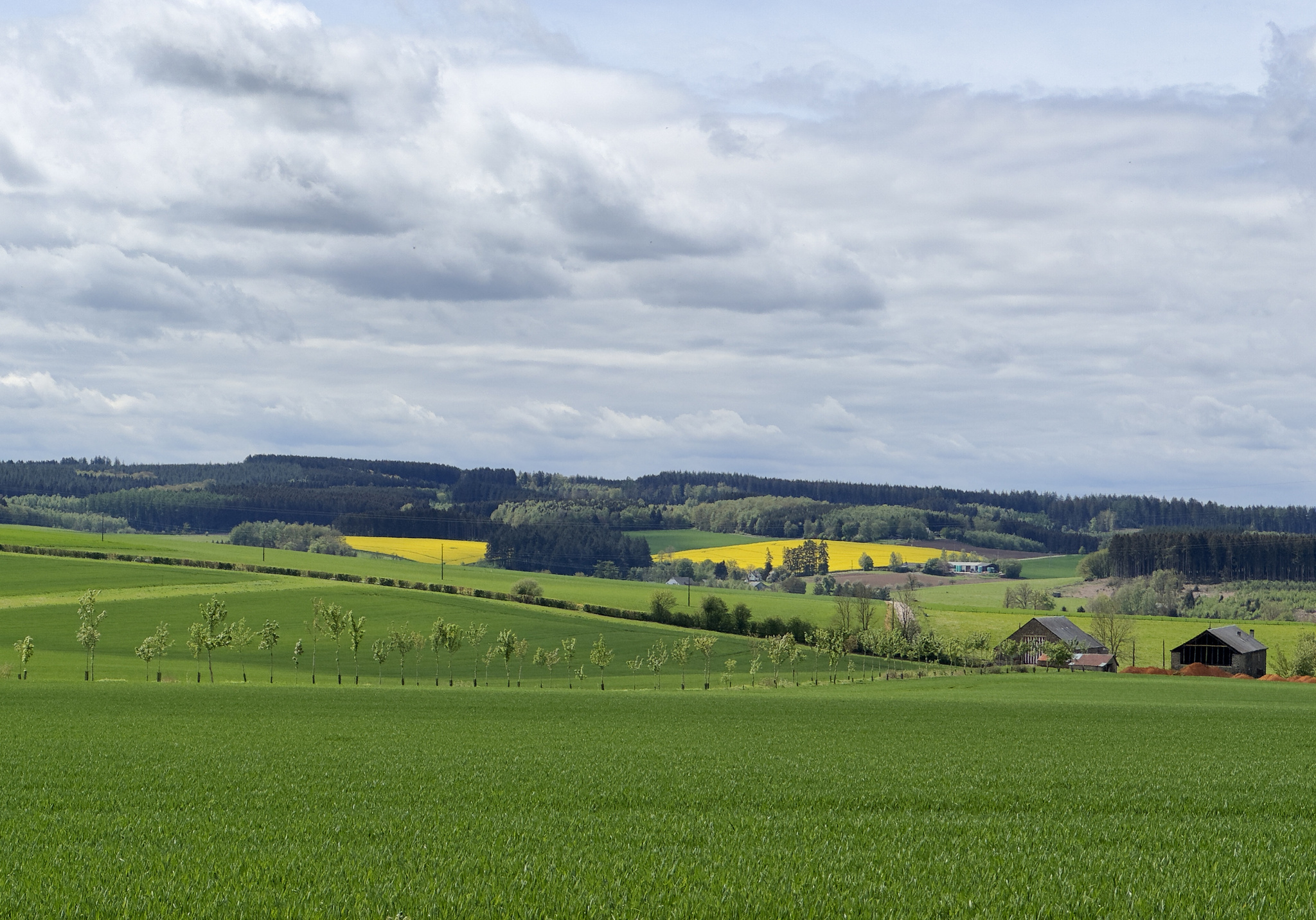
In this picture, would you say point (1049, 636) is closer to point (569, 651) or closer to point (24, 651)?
point (569, 651)

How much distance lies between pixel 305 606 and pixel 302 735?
98309 millimetres

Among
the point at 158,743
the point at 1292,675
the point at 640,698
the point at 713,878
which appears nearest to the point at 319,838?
the point at 713,878

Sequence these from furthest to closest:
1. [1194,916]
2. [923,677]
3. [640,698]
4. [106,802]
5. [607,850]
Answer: [923,677]
[640,698]
[106,802]
[607,850]
[1194,916]

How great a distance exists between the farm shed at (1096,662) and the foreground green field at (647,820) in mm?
106848

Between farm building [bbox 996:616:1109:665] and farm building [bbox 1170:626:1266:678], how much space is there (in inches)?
478

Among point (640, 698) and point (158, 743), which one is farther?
point (640, 698)

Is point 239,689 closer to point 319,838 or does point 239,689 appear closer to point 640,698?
point 640,698

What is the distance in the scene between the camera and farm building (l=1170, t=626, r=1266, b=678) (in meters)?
136

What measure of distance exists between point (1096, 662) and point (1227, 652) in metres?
17.1

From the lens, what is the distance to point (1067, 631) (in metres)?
152

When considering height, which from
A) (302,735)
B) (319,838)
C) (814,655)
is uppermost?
(319,838)

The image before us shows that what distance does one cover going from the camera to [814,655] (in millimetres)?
129625

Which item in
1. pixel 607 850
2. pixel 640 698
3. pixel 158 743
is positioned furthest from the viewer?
pixel 640 698

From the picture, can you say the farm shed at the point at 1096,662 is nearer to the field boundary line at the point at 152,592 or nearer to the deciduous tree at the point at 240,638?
the deciduous tree at the point at 240,638
